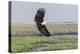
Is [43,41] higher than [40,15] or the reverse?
the reverse

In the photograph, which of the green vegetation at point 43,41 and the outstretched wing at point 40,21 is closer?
the green vegetation at point 43,41

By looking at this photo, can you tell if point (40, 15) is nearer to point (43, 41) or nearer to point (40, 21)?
point (40, 21)

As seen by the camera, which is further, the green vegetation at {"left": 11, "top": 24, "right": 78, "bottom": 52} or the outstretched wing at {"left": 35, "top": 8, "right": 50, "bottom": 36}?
the outstretched wing at {"left": 35, "top": 8, "right": 50, "bottom": 36}

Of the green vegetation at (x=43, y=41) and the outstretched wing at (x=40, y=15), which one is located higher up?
the outstretched wing at (x=40, y=15)

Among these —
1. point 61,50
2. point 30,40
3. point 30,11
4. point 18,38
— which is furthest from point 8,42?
point 61,50

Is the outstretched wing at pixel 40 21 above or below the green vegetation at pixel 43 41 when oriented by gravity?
above

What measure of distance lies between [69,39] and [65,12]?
0.36 metres

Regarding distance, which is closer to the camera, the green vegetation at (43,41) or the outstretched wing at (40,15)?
the green vegetation at (43,41)

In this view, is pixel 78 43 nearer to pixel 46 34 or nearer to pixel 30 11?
pixel 46 34

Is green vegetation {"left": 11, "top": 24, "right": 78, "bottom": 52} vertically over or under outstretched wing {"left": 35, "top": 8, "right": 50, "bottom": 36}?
under

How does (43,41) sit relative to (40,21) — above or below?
below

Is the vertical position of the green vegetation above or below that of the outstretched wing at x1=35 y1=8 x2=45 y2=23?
below

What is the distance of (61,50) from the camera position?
2289 millimetres

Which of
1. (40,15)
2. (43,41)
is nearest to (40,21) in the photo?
(40,15)
